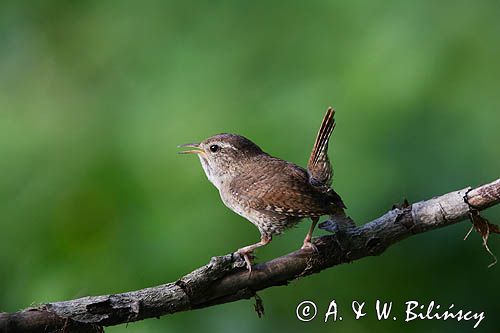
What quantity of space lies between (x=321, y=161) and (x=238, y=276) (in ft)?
2.45

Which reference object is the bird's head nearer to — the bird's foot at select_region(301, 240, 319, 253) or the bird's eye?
the bird's eye

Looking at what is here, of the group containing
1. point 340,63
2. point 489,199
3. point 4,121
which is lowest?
point 489,199

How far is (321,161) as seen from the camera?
3.05m

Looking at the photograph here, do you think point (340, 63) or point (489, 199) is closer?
point (489, 199)

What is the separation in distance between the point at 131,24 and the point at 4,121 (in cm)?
108

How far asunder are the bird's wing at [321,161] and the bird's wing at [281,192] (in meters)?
0.04

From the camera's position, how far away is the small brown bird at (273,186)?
2895 millimetres

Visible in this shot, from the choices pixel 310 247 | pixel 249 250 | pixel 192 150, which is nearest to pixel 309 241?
pixel 310 247

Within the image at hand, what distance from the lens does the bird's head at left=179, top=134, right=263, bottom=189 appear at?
Result: 336 centimetres

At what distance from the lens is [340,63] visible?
12.8 feet

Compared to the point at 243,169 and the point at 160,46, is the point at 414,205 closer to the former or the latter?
the point at 243,169

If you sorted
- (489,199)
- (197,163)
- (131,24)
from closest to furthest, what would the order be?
(489,199)
(197,163)
(131,24)

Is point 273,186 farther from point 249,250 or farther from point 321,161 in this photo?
Answer: point 249,250

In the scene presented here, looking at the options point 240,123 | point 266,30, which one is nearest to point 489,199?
point 240,123
